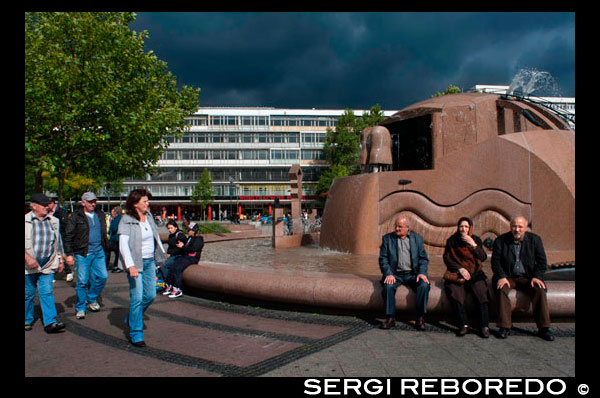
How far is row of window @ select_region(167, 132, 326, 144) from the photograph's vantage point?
6531 centimetres

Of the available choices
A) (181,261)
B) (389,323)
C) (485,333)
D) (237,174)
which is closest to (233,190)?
(237,174)

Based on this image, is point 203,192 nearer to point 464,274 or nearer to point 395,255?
point 395,255

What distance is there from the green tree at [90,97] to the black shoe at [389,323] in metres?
15.3

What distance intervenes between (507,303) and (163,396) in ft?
12.7

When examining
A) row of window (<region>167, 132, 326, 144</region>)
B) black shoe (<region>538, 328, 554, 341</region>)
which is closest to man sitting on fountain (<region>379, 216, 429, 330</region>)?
black shoe (<region>538, 328, 554, 341</region>)

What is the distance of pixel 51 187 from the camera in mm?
40625

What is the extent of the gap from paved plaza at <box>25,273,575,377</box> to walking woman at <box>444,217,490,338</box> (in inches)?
11.6

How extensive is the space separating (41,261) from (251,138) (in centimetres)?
6185

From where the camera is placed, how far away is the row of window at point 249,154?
65.0 m

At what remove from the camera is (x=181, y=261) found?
745 centimetres

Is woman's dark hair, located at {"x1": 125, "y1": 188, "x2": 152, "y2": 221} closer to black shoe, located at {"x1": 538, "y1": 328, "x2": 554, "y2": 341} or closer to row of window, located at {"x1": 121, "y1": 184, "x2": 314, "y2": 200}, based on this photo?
black shoe, located at {"x1": 538, "y1": 328, "x2": 554, "y2": 341}

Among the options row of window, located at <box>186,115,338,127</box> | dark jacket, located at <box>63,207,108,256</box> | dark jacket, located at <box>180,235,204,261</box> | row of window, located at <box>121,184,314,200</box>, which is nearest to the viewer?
dark jacket, located at <box>63,207,108,256</box>
